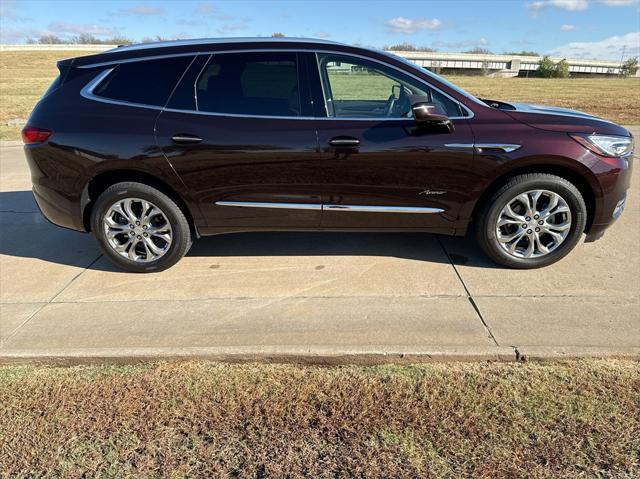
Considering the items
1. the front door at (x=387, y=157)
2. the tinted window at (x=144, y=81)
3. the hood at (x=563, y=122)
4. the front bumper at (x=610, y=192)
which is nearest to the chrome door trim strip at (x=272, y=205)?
the front door at (x=387, y=157)

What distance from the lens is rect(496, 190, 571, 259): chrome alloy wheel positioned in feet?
12.6

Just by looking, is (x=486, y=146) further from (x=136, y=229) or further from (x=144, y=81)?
(x=136, y=229)

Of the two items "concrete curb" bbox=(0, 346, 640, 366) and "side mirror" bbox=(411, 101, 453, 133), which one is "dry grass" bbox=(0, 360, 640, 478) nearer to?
"concrete curb" bbox=(0, 346, 640, 366)

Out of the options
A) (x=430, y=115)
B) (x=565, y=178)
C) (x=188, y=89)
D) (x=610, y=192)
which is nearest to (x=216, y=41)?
(x=188, y=89)

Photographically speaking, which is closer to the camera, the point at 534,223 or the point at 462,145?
the point at 462,145

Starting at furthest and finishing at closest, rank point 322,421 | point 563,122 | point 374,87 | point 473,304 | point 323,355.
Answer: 1. point 374,87
2. point 563,122
3. point 473,304
4. point 323,355
5. point 322,421

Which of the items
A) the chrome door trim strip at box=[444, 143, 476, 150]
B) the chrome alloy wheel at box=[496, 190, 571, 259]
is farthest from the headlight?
the chrome door trim strip at box=[444, 143, 476, 150]

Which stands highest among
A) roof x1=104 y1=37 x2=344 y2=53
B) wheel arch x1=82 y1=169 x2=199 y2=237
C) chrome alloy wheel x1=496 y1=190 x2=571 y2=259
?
roof x1=104 y1=37 x2=344 y2=53

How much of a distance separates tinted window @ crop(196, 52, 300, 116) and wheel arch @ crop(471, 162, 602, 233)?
1691 mm

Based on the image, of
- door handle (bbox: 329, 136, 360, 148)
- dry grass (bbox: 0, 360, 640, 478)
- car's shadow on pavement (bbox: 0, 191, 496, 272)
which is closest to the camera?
dry grass (bbox: 0, 360, 640, 478)

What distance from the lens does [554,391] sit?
8.39ft

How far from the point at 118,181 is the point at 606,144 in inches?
155

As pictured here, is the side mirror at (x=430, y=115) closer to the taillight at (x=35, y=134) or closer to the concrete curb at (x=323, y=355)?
the concrete curb at (x=323, y=355)

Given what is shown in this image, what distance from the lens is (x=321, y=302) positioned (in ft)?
11.7
